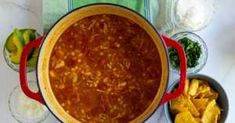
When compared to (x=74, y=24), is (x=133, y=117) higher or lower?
lower

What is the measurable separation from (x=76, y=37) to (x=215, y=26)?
267 mm

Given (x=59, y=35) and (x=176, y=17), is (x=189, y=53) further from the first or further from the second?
(x=59, y=35)

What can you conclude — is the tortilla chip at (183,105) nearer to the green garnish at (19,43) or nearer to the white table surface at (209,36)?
the white table surface at (209,36)

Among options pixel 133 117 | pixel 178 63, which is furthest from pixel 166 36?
pixel 133 117

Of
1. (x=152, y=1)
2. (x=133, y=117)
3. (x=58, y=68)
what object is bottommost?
(x=133, y=117)

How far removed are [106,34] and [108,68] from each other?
6 cm

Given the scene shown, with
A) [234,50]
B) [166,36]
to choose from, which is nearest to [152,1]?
[166,36]

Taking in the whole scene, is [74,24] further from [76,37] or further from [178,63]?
[178,63]

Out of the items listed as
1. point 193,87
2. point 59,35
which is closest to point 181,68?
point 193,87

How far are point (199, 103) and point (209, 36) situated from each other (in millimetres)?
131

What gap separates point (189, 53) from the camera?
0.88 metres

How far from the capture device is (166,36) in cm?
87

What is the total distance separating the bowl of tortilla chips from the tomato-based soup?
0.06 m

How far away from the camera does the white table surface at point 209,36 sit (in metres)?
0.90
